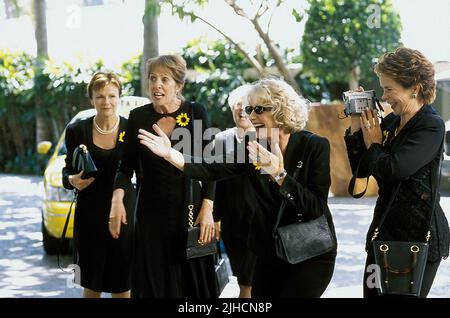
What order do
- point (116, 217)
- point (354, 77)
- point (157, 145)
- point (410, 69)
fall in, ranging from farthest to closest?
point (354, 77) → point (116, 217) → point (157, 145) → point (410, 69)

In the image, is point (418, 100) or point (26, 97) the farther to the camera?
point (26, 97)

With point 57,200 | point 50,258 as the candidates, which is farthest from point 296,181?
point 50,258

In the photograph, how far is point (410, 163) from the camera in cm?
370

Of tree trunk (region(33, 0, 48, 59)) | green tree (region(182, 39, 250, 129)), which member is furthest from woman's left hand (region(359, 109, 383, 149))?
tree trunk (region(33, 0, 48, 59))

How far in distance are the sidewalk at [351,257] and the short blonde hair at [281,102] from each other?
11.1ft

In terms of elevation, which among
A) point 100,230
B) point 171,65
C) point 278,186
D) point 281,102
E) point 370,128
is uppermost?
point 171,65

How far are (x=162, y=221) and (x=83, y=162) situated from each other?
81 centimetres

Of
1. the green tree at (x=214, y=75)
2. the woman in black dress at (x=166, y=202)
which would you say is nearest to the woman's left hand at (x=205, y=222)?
the woman in black dress at (x=166, y=202)

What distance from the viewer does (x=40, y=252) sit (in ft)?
32.0

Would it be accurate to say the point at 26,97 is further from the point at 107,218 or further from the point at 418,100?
the point at 418,100

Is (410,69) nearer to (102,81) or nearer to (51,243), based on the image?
(102,81)

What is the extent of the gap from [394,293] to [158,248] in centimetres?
165
